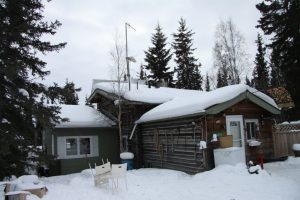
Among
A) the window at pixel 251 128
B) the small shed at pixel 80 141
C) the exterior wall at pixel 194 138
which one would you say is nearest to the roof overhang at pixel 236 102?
the exterior wall at pixel 194 138

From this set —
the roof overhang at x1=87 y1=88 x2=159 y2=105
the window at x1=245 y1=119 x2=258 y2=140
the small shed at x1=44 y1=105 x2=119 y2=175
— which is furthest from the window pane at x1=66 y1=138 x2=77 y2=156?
the window at x1=245 y1=119 x2=258 y2=140

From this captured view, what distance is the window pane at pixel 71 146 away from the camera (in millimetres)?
21281

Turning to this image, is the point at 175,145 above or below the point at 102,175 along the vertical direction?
above

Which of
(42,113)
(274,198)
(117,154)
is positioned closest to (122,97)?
(117,154)

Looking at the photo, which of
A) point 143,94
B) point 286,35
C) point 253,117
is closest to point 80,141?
point 143,94

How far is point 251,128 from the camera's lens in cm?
1603

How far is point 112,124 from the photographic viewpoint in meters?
22.1

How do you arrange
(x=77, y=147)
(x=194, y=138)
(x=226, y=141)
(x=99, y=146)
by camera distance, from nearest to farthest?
(x=226, y=141)
(x=194, y=138)
(x=77, y=147)
(x=99, y=146)

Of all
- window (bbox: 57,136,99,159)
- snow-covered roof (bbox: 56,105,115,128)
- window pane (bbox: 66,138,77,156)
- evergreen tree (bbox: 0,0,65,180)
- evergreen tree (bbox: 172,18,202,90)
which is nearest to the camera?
evergreen tree (bbox: 0,0,65,180)

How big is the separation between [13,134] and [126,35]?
1289 cm

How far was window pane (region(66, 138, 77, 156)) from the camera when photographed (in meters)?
21.3

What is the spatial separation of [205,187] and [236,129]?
15.2ft

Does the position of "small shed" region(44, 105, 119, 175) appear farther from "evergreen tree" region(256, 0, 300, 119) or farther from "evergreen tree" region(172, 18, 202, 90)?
"evergreen tree" region(172, 18, 202, 90)

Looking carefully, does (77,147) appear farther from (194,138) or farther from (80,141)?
(194,138)
